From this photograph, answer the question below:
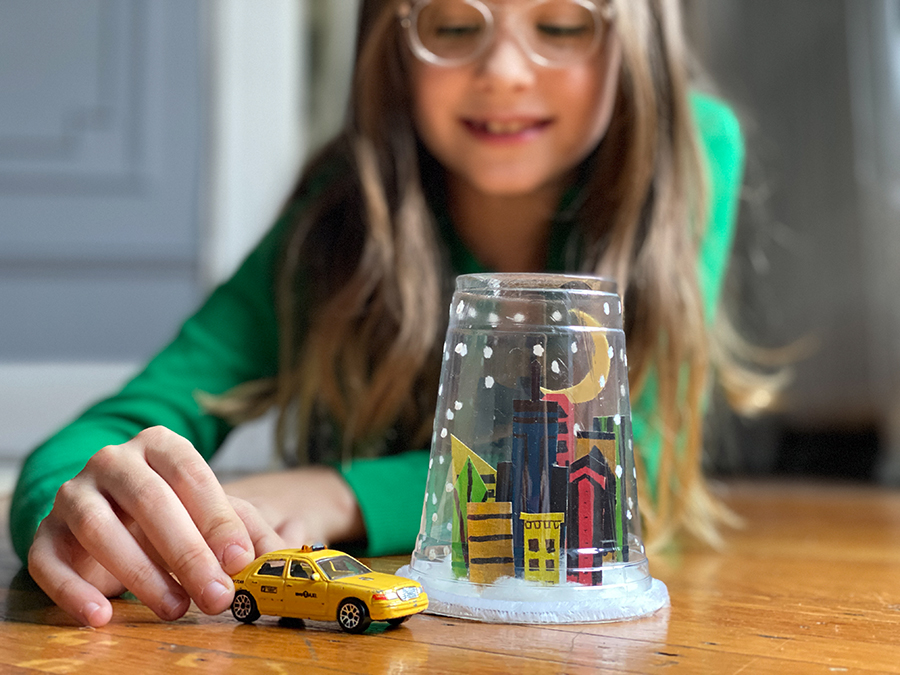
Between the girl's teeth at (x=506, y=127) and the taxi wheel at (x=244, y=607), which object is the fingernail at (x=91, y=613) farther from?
the girl's teeth at (x=506, y=127)

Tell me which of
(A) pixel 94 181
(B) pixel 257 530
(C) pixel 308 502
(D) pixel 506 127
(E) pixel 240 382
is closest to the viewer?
(B) pixel 257 530

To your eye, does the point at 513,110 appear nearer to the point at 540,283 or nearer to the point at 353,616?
the point at 540,283

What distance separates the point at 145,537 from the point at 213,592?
0.09 meters

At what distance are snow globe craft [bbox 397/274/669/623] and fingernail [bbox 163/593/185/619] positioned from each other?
6.2 inches

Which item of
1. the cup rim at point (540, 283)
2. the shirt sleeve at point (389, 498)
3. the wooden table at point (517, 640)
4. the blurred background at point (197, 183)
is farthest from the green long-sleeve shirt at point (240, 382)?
the blurred background at point (197, 183)

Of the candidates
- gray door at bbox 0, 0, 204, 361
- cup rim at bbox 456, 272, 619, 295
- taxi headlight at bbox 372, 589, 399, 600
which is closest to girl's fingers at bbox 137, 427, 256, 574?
taxi headlight at bbox 372, 589, 399, 600

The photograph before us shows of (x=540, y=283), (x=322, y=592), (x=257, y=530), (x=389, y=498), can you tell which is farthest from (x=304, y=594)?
(x=389, y=498)

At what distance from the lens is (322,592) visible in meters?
0.57

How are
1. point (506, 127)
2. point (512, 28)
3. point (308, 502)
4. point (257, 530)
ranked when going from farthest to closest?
point (506, 127) < point (512, 28) < point (308, 502) < point (257, 530)

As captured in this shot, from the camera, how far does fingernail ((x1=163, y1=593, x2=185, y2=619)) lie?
0.59 metres

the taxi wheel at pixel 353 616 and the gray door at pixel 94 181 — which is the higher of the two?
the gray door at pixel 94 181

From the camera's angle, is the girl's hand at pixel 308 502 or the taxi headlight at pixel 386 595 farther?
the girl's hand at pixel 308 502

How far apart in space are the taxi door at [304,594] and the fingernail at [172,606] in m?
0.07

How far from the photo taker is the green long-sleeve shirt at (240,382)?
0.90 m
